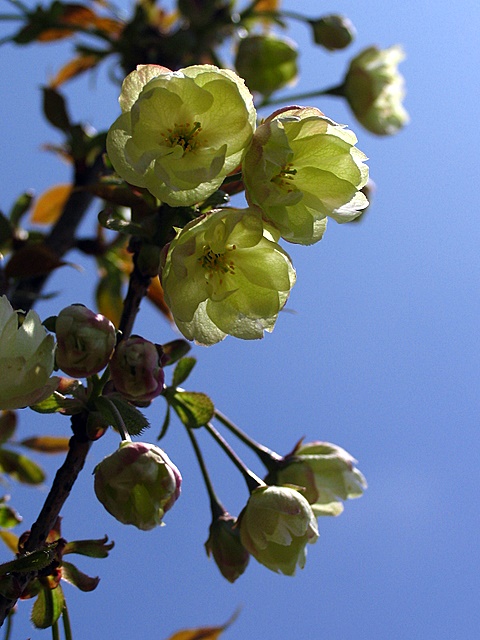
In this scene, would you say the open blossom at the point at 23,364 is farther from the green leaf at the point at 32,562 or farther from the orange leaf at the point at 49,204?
the orange leaf at the point at 49,204

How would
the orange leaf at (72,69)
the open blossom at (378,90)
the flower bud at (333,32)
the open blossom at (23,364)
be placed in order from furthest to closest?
the orange leaf at (72,69) → the flower bud at (333,32) → the open blossom at (378,90) → the open blossom at (23,364)

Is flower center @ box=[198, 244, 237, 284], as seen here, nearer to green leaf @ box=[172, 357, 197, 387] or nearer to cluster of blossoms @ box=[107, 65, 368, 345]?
cluster of blossoms @ box=[107, 65, 368, 345]

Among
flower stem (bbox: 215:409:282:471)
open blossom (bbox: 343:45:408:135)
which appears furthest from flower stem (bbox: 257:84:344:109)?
flower stem (bbox: 215:409:282:471)

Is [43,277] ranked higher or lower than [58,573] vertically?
higher

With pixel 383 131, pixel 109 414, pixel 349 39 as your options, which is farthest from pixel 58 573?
pixel 349 39

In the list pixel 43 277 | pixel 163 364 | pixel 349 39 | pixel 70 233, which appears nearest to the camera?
pixel 163 364

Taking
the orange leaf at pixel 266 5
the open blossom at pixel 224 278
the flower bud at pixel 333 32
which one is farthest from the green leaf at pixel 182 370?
the orange leaf at pixel 266 5

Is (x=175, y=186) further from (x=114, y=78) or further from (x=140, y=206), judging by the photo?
(x=114, y=78)
